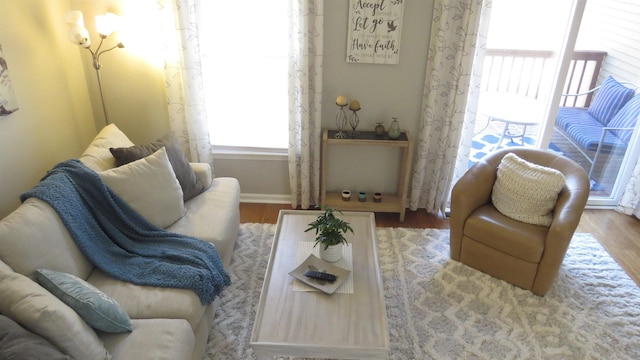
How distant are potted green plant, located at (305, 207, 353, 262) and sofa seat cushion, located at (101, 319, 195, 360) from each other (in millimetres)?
784

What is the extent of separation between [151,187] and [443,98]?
226 centimetres

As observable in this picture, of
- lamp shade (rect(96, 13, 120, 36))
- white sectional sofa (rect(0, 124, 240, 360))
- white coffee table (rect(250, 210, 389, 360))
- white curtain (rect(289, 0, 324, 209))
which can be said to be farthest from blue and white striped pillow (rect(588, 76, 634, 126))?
lamp shade (rect(96, 13, 120, 36))

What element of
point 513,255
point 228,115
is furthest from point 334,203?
Answer: point 513,255

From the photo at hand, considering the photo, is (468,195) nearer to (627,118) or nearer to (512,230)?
(512,230)

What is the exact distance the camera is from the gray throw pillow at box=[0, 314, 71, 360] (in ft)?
4.83

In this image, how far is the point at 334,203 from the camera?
3.63 metres

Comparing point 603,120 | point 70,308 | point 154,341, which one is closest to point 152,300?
point 154,341

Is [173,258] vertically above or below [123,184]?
below

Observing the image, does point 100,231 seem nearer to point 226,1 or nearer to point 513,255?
point 226,1

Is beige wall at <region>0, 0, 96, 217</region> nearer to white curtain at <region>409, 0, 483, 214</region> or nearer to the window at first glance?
the window

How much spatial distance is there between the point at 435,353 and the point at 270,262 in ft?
3.39

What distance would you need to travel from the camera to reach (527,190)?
286cm

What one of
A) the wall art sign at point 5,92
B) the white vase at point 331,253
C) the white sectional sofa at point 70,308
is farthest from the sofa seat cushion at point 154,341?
the wall art sign at point 5,92

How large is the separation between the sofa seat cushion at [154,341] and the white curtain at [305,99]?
1.84 metres
